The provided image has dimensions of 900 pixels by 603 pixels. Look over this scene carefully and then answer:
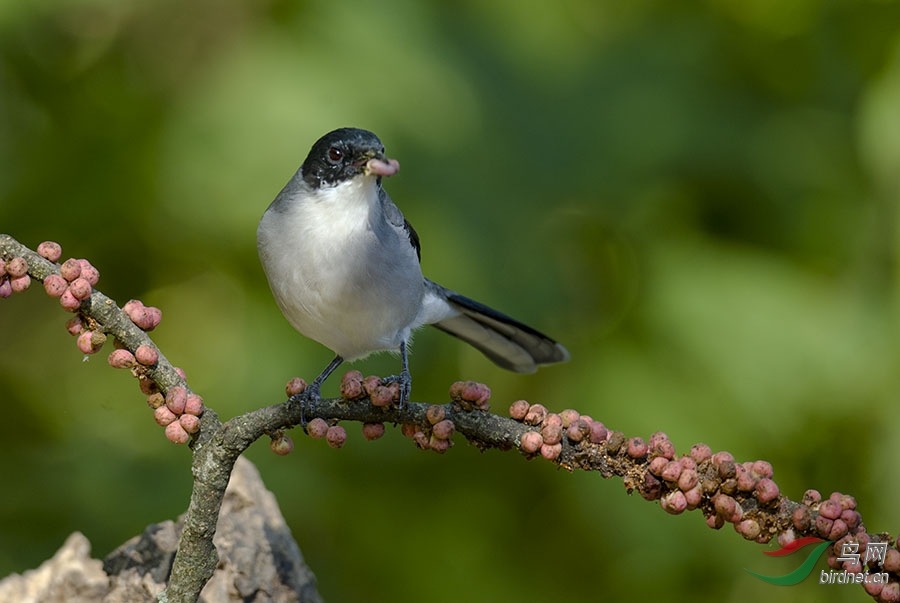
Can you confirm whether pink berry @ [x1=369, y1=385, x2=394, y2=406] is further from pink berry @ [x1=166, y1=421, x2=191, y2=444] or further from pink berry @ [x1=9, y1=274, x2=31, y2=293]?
pink berry @ [x1=9, y1=274, x2=31, y2=293]

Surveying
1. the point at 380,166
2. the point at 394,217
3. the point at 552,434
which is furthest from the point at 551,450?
the point at 394,217

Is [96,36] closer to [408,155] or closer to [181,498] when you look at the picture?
[408,155]

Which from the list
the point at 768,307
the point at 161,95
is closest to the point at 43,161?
the point at 161,95

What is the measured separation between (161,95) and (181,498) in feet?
5.79

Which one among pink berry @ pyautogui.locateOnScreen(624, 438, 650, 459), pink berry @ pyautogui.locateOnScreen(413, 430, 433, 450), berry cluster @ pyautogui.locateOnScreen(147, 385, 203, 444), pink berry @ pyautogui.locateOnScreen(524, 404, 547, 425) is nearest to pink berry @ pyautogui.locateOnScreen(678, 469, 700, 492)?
pink berry @ pyautogui.locateOnScreen(624, 438, 650, 459)

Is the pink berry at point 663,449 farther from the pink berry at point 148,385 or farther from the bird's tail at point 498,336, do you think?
the bird's tail at point 498,336

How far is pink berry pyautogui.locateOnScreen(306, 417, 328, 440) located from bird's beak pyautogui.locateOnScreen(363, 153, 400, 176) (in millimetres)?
883

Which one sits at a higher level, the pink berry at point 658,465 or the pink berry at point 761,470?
the pink berry at point 761,470

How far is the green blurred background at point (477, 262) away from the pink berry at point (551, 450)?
6.28ft

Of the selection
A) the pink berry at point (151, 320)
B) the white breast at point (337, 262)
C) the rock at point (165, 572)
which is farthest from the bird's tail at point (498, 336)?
the pink berry at point (151, 320)

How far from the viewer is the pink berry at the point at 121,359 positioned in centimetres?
220

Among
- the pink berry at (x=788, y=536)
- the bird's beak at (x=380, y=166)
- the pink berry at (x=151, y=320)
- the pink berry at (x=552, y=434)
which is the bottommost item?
the pink berry at (x=151, y=320)

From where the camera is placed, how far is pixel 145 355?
2.20 metres

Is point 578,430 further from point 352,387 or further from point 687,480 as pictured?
point 352,387
